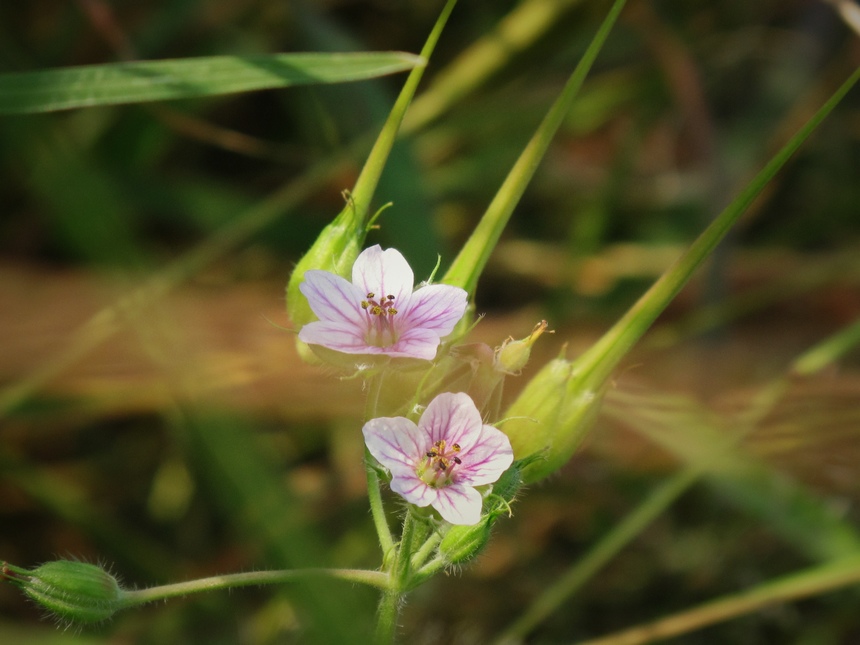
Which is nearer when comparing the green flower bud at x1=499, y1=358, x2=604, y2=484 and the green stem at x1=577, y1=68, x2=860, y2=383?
the green stem at x1=577, y1=68, x2=860, y2=383

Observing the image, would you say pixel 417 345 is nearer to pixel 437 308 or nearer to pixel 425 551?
pixel 437 308

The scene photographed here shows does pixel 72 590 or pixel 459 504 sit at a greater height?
pixel 72 590

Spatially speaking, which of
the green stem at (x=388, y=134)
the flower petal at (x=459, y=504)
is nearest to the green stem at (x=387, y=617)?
the flower petal at (x=459, y=504)

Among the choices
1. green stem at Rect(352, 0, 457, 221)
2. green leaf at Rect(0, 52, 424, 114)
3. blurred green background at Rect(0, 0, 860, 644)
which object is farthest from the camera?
blurred green background at Rect(0, 0, 860, 644)

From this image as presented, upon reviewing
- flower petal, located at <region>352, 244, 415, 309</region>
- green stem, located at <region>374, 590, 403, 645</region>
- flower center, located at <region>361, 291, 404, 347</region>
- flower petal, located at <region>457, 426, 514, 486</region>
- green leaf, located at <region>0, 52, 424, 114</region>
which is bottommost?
green stem, located at <region>374, 590, 403, 645</region>

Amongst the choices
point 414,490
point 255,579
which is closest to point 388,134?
point 414,490

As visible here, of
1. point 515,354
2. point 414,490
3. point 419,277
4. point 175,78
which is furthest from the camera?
point 419,277

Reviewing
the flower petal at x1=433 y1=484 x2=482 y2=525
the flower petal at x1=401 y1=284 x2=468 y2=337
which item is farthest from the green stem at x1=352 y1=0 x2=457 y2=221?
the flower petal at x1=433 y1=484 x2=482 y2=525

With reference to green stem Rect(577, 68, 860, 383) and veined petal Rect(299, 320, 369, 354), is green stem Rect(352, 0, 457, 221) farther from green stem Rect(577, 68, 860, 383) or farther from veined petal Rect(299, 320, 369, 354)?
green stem Rect(577, 68, 860, 383)
